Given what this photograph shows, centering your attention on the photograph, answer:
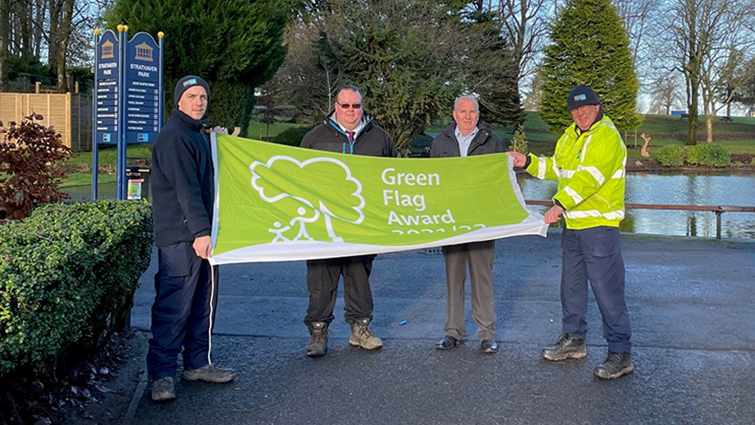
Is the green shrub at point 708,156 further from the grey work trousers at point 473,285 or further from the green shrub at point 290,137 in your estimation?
the grey work trousers at point 473,285

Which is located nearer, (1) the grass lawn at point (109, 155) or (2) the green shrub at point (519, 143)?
(1) the grass lawn at point (109, 155)

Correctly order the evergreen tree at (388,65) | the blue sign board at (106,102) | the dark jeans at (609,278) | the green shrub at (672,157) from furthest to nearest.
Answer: the green shrub at (672,157) < the evergreen tree at (388,65) < the blue sign board at (106,102) < the dark jeans at (609,278)

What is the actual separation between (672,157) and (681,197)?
19.6 m

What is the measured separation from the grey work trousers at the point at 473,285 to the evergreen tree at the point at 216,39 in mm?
17636

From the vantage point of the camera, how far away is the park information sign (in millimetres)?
5281

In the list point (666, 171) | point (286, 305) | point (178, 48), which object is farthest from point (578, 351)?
point (666, 171)

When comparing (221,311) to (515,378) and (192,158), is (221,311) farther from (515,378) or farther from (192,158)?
(515,378)

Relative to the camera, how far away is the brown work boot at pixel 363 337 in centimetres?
593

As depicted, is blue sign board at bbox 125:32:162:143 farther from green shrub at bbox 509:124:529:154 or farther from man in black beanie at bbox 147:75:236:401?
green shrub at bbox 509:124:529:154

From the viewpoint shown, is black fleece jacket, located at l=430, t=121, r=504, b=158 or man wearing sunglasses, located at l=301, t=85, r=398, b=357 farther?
black fleece jacket, located at l=430, t=121, r=504, b=158

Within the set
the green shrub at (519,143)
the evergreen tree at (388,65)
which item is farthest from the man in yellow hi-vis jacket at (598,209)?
the green shrub at (519,143)

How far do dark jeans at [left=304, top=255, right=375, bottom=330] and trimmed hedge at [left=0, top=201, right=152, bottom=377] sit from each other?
135cm

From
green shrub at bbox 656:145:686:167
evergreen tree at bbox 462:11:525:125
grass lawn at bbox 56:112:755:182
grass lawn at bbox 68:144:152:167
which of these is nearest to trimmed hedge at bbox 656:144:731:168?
green shrub at bbox 656:145:686:167

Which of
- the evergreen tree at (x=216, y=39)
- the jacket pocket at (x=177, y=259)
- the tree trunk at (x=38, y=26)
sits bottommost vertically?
the jacket pocket at (x=177, y=259)
